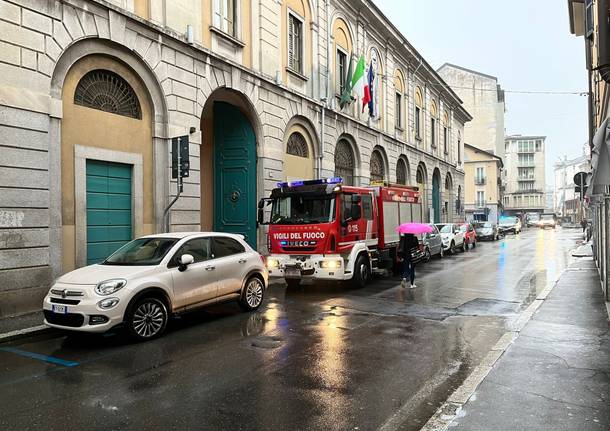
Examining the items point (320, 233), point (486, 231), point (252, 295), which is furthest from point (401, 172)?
point (252, 295)

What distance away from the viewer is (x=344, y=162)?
23812mm

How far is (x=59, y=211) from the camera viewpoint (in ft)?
33.8

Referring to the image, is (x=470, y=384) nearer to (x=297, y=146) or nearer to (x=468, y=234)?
(x=297, y=146)

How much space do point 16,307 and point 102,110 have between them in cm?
500

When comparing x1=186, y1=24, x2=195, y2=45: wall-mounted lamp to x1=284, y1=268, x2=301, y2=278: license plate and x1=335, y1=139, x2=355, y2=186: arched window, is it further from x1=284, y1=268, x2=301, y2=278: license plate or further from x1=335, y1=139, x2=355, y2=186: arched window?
x1=335, y1=139, x2=355, y2=186: arched window

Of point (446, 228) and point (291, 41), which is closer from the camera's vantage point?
point (291, 41)

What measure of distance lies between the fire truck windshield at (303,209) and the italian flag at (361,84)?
1152cm

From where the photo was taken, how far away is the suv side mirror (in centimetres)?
778

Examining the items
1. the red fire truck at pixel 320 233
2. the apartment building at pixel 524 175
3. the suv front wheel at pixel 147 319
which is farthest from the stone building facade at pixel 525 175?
the suv front wheel at pixel 147 319

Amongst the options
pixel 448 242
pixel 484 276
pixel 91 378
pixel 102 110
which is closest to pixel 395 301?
pixel 484 276

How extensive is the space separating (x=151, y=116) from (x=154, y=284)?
697 cm

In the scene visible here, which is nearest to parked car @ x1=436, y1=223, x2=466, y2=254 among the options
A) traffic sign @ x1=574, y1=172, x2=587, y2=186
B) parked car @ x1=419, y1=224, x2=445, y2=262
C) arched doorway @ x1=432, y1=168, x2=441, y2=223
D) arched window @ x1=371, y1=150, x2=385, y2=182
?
parked car @ x1=419, y1=224, x2=445, y2=262

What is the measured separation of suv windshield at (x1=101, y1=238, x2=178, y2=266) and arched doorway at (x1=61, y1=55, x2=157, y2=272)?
9.90 feet

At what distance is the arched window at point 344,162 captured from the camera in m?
23.1
